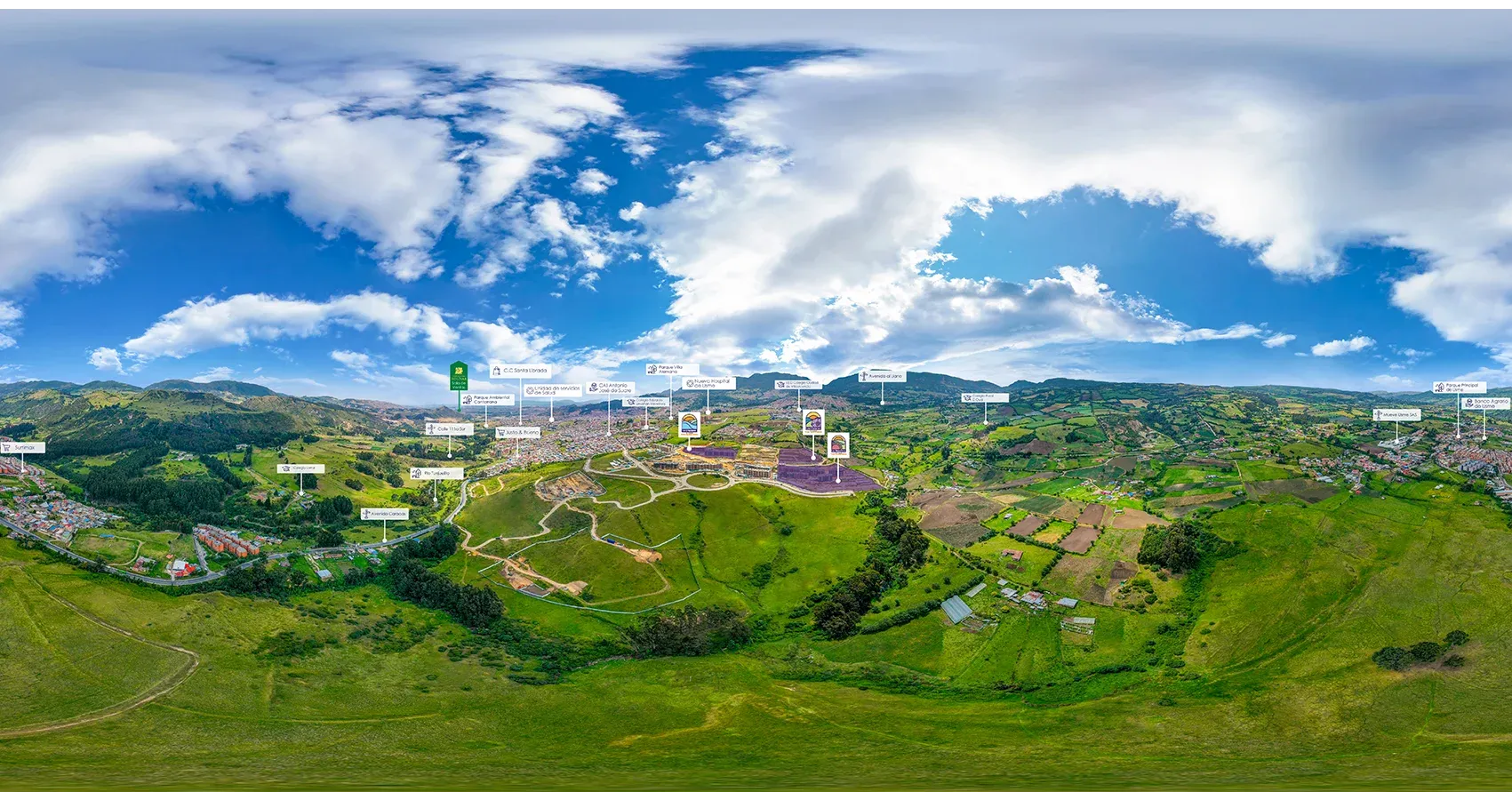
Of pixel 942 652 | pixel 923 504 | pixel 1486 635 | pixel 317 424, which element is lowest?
pixel 942 652

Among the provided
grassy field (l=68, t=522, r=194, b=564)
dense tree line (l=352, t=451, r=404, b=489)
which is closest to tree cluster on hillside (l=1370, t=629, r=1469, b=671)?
grassy field (l=68, t=522, r=194, b=564)

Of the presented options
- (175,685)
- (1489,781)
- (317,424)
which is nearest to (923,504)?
(1489,781)

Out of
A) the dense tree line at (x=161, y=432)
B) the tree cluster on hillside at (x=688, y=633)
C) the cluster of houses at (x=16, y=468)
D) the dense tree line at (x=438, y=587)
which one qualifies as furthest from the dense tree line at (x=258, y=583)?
the dense tree line at (x=161, y=432)

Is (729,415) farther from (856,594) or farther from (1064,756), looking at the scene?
(1064,756)

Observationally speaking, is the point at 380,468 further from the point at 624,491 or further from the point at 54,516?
the point at 624,491

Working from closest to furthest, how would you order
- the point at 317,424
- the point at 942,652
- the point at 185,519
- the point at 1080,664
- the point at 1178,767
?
the point at 1178,767 → the point at 1080,664 → the point at 942,652 → the point at 185,519 → the point at 317,424

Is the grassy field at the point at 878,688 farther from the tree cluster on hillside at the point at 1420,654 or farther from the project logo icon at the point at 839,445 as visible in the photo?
the project logo icon at the point at 839,445

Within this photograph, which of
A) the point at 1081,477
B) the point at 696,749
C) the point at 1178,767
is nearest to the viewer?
the point at 1178,767

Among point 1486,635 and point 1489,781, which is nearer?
point 1489,781
